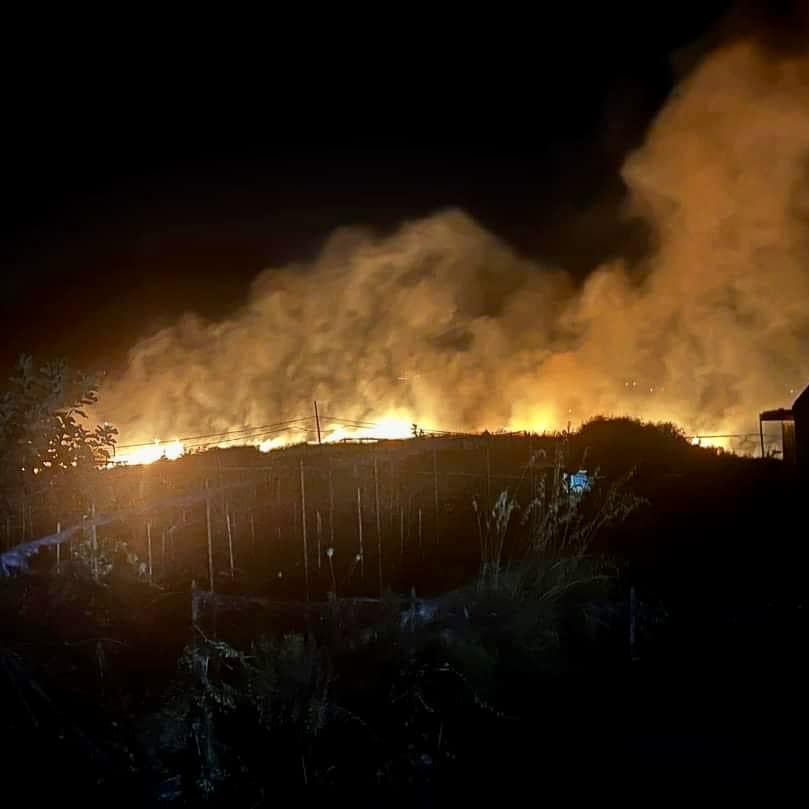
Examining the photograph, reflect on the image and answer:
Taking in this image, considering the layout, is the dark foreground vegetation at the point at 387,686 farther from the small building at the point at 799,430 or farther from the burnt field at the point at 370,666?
the small building at the point at 799,430

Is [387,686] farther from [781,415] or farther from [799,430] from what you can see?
[781,415]

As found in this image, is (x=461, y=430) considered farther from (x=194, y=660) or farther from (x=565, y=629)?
(x=194, y=660)

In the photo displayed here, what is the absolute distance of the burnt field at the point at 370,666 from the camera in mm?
4477

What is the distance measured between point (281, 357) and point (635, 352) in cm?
1292

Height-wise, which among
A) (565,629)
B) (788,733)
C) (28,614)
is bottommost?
(788,733)

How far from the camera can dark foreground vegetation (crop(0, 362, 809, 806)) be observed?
442 cm

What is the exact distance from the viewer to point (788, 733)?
5.33 metres

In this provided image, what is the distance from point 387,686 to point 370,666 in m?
0.24

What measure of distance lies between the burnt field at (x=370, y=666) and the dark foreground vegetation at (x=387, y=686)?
0.6 inches

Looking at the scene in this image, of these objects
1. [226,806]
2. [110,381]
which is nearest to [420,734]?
[226,806]

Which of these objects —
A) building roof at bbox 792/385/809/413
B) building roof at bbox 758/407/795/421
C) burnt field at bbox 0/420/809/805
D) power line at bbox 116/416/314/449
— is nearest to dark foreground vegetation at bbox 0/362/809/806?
burnt field at bbox 0/420/809/805

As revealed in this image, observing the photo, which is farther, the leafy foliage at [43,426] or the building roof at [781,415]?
the building roof at [781,415]

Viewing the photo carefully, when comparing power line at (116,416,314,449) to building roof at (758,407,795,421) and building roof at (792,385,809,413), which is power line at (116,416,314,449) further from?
building roof at (792,385,809,413)

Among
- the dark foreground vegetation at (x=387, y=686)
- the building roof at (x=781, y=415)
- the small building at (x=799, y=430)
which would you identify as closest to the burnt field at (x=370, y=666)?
the dark foreground vegetation at (x=387, y=686)
